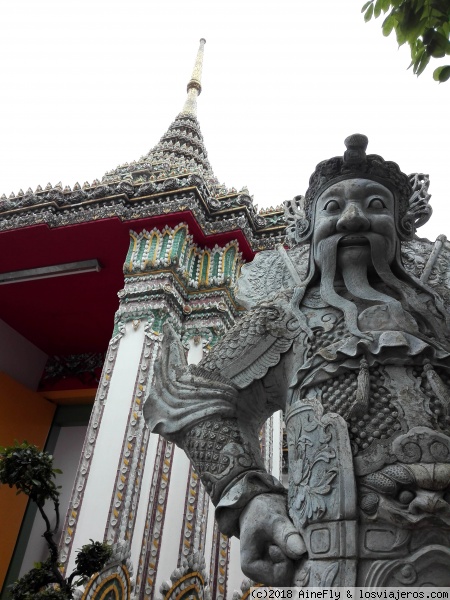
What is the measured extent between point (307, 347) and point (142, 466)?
2428mm

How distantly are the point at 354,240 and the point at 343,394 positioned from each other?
0.60 meters

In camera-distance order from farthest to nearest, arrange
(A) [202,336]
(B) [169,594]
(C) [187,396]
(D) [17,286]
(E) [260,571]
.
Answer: (D) [17,286] < (A) [202,336] < (B) [169,594] < (C) [187,396] < (E) [260,571]

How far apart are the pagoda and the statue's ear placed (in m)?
2.27

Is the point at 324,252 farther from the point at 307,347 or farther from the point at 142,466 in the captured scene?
the point at 142,466

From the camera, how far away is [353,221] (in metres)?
1.92

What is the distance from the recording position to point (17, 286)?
636 centimetres

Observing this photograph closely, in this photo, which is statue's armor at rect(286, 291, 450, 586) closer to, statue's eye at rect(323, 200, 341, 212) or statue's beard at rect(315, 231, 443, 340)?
statue's beard at rect(315, 231, 443, 340)

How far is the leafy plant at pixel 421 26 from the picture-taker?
2.03 m

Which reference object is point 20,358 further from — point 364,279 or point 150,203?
point 364,279

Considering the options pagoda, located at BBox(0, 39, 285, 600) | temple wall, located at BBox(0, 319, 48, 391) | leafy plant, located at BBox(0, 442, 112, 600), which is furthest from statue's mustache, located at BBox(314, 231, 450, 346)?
temple wall, located at BBox(0, 319, 48, 391)

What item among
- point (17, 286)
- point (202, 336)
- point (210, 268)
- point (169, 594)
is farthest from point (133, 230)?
Result: point (169, 594)

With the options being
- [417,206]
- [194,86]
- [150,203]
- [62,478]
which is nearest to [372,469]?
[417,206]

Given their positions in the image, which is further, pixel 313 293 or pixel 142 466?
pixel 142 466

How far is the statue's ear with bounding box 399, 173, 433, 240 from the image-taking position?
7.18ft
